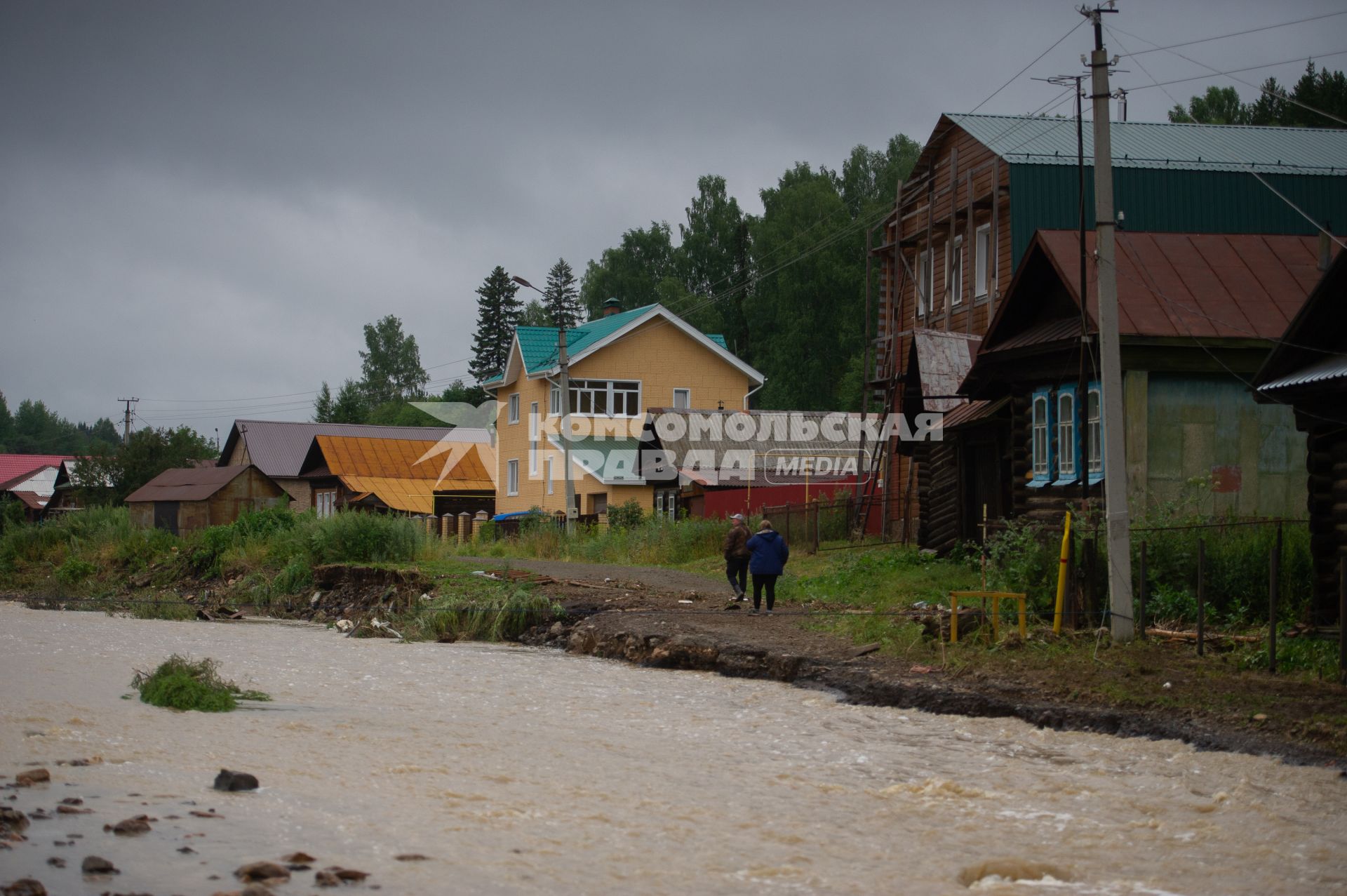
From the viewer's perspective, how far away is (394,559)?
30.7m

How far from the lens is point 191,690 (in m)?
13.4

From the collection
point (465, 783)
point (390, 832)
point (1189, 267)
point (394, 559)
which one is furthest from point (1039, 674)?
point (394, 559)

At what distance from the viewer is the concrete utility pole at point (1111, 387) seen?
1399cm

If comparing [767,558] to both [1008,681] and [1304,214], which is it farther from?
[1304,214]

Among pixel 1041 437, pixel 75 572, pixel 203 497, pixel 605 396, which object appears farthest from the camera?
pixel 203 497

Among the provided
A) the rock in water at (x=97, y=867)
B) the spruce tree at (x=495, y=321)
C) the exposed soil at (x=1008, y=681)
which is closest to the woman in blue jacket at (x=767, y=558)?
the exposed soil at (x=1008, y=681)

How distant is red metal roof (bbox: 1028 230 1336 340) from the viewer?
1805cm

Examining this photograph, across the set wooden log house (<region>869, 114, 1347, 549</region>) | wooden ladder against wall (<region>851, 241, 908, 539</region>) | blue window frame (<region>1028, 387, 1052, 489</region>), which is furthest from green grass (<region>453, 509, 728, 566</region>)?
blue window frame (<region>1028, 387, 1052, 489</region>)

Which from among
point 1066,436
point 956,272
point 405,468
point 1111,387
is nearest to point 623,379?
point 405,468

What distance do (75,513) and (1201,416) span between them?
121ft

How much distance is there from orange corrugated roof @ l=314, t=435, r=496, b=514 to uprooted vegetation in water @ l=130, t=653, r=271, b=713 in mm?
37839

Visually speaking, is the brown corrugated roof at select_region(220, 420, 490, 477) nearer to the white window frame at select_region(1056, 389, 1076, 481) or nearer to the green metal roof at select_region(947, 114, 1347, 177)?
the green metal roof at select_region(947, 114, 1347, 177)

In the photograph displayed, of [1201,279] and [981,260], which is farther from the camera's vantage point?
[981,260]

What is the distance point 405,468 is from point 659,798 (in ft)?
158
